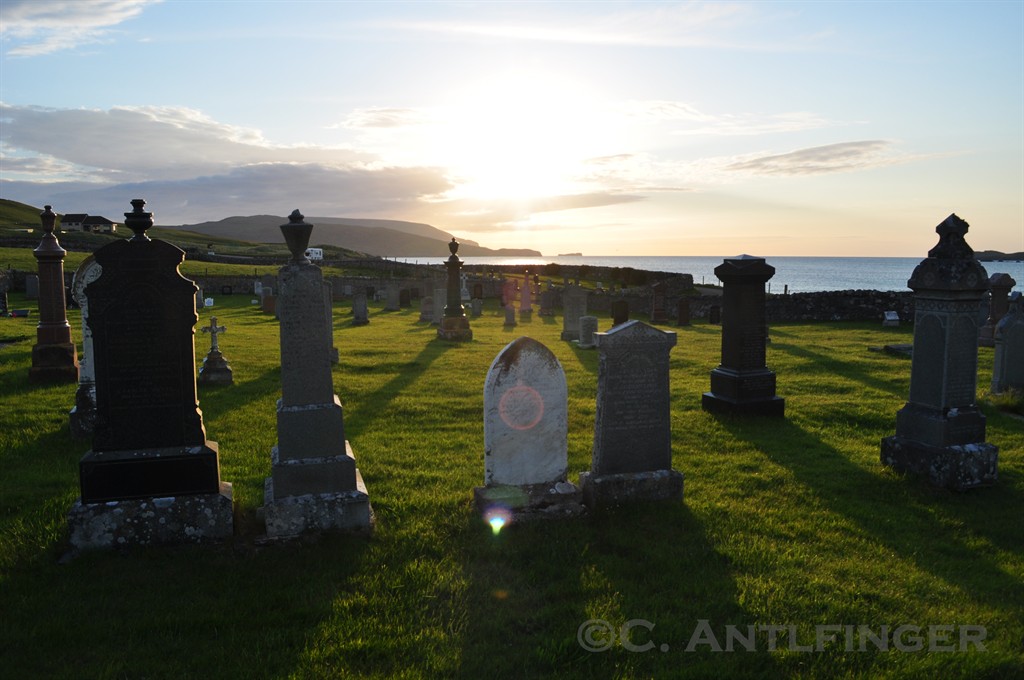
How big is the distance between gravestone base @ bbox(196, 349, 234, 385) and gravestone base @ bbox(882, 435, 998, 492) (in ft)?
34.7

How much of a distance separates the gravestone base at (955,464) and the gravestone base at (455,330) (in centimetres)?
1309

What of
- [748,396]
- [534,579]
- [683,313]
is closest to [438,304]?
[683,313]

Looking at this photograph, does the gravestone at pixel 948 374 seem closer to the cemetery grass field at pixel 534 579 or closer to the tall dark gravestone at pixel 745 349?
the cemetery grass field at pixel 534 579

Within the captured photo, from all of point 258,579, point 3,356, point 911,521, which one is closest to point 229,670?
point 258,579

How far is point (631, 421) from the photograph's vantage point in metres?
6.43

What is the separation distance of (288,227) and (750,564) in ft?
16.1

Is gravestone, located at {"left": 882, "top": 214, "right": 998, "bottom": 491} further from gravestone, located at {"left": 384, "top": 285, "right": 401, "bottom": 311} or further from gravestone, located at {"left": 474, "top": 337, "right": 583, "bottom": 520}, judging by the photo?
gravestone, located at {"left": 384, "top": 285, "right": 401, "bottom": 311}

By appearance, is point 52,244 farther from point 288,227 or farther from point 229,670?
point 229,670

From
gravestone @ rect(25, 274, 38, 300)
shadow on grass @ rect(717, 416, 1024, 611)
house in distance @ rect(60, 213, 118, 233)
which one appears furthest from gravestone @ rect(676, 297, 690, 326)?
gravestone @ rect(25, 274, 38, 300)

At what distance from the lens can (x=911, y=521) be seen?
6086 mm

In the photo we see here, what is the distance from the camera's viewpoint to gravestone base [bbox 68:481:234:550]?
527 centimetres

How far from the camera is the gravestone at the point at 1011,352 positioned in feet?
35.2

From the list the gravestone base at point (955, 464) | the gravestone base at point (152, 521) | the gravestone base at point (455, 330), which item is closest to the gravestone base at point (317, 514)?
A: the gravestone base at point (152, 521)

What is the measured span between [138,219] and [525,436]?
3.93 metres
